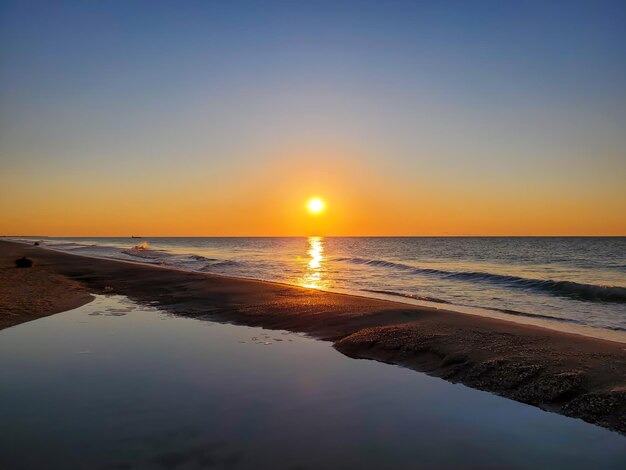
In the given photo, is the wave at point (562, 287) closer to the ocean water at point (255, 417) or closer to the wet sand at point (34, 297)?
the ocean water at point (255, 417)

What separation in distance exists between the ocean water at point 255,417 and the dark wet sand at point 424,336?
0.70 metres

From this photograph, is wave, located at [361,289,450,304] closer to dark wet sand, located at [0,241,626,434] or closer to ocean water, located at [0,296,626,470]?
dark wet sand, located at [0,241,626,434]

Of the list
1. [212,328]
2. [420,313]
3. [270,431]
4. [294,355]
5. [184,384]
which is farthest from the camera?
[420,313]

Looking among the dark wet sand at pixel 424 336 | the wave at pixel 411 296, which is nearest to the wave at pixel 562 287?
the wave at pixel 411 296

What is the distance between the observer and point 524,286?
95.1ft

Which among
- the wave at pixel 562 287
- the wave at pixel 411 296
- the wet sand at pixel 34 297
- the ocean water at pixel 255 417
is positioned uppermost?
the wave at pixel 562 287

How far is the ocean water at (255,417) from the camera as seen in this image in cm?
508

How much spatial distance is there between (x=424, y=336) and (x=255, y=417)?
6.25m

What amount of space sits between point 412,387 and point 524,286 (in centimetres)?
2429

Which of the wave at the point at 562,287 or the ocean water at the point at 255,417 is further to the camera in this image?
the wave at the point at 562,287

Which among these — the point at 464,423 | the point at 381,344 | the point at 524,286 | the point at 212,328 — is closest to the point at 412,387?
the point at 464,423

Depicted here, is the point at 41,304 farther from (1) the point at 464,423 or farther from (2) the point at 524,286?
(2) the point at 524,286

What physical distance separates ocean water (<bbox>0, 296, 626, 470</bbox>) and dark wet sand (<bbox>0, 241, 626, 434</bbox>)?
27.7 inches

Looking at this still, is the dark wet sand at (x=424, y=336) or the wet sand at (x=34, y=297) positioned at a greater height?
the dark wet sand at (x=424, y=336)
